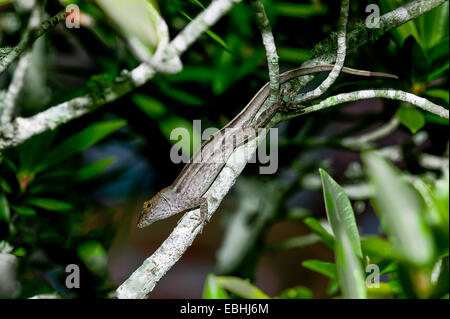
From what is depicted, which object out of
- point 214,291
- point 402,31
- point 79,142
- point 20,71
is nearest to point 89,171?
point 79,142

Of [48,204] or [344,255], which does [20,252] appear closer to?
[48,204]

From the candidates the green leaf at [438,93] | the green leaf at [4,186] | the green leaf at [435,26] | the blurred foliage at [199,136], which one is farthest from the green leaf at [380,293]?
the green leaf at [4,186]

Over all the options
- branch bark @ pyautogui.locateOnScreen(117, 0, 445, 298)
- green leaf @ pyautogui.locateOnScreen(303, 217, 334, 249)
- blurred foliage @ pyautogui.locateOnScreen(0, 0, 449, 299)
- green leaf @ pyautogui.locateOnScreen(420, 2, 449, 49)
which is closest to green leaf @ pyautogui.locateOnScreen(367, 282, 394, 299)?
blurred foliage @ pyautogui.locateOnScreen(0, 0, 449, 299)

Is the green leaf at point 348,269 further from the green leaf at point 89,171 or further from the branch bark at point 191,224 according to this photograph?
the green leaf at point 89,171

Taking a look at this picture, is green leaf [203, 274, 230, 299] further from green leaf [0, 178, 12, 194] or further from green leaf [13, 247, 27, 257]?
green leaf [0, 178, 12, 194]

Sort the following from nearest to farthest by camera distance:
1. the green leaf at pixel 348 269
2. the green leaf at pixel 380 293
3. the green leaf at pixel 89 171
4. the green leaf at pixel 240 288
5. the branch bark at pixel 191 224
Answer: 1. the green leaf at pixel 348 269
2. the branch bark at pixel 191 224
3. the green leaf at pixel 380 293
4. the green leaf at pixel 240 288
5. the green leaf at pixel 89 171

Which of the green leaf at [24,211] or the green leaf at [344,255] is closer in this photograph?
the green leaf at [344,255]

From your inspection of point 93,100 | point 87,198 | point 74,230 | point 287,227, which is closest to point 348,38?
point 93,100
